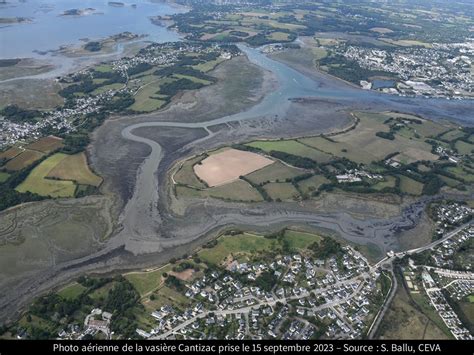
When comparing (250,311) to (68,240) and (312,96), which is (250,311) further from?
(312,96)

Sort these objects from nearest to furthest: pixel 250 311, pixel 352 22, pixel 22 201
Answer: pixel 250 311, pixel 22 201, pixel 352 22

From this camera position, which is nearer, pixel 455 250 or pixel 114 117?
pixel 455 250

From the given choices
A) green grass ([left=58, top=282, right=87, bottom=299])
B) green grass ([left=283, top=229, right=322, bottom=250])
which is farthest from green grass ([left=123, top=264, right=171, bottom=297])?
green grass ([left=283, top=229, right=322, bottom=250])

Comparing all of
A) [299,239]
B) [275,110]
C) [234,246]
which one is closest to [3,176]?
[234,246]

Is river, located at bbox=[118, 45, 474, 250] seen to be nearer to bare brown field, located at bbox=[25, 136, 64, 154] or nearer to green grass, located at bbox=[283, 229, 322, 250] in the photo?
green grass, located at bbox=[283, 229, 322, 250]

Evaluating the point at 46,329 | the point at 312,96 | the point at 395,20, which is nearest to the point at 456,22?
the point at 395,20

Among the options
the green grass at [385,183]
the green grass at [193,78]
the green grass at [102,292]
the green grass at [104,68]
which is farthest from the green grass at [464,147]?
the green grass at [104,68]

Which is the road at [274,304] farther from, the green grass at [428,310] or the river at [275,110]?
the river at [275,110]

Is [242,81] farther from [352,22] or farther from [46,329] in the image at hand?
[352,22]

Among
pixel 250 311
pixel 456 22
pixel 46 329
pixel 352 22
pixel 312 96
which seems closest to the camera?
pixel 46 329
